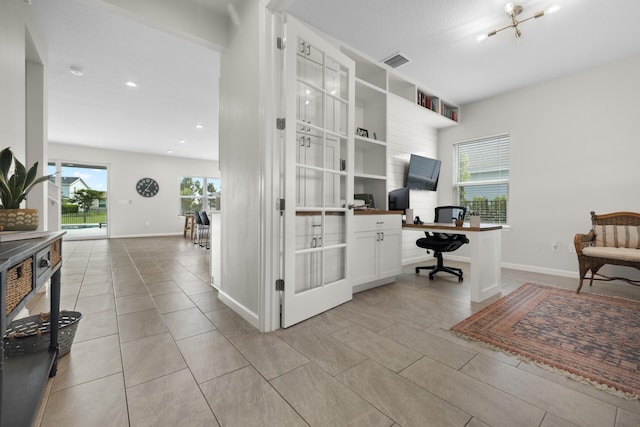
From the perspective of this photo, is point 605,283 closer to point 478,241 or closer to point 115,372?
point 478,241

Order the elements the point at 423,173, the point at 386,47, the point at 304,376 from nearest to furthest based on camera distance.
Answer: the point at 304,376
the point at 386,47
the point at 423,173

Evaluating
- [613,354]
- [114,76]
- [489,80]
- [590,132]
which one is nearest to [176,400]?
[613,354]

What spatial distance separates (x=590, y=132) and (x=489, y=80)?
1.47 metres

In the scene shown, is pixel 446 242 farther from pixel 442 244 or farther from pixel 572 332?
pixel 572 332

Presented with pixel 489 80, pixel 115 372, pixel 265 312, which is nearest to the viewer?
pixel 115 372

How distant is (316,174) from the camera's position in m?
2.42

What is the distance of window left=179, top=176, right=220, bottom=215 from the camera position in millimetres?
9305

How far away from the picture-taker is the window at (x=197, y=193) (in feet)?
30.5

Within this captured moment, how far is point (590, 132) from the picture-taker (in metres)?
3.66

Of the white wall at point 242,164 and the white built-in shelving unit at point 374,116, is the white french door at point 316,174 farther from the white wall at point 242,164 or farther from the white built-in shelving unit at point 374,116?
the white built-in shelving unit at point 374,116

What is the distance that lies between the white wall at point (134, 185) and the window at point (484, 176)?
8227mm

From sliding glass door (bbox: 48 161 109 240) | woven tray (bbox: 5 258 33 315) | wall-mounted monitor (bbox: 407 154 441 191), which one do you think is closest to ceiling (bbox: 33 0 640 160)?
wall-mounted monitor (bbox: 407 154 441 191)

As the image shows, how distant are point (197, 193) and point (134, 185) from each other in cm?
187

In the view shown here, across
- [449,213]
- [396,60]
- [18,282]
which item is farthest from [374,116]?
[18,282]
